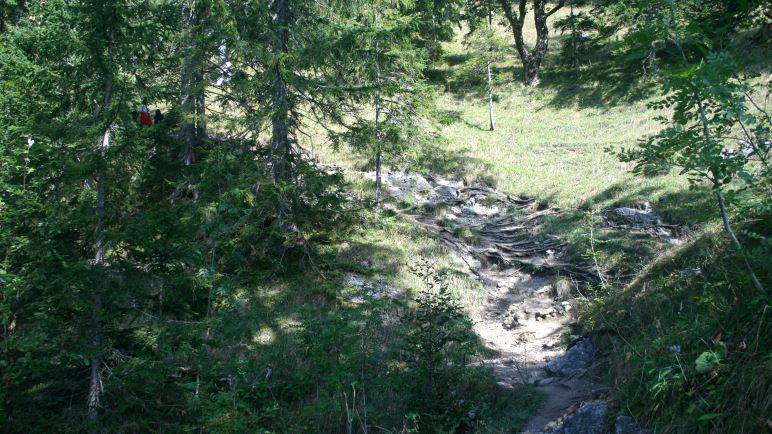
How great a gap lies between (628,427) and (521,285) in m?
7.09

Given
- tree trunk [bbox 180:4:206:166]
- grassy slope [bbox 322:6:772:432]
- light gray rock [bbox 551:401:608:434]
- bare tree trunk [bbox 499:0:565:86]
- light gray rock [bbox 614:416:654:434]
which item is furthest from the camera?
bare tree trunk [bbox 499:0:565:86]

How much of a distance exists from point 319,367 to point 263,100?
623 cm

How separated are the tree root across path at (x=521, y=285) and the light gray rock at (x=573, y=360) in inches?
0.5

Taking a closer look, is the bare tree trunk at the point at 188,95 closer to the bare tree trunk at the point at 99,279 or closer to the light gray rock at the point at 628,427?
the bare tree trunk at the point at 99,279

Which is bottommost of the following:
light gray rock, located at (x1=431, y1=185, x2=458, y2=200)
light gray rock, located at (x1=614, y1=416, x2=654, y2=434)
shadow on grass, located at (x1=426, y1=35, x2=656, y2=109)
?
light gray rock, located at (x1=614, y1=416, x2=654, y2=434)

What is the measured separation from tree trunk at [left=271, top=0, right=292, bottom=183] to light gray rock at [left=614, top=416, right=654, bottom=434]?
6.99 meters

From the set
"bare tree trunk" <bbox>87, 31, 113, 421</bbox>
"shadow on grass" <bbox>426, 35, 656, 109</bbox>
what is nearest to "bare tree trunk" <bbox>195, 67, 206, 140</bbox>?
"bare tree trunk" <bbox>87, 31, 113, 421</bbox>

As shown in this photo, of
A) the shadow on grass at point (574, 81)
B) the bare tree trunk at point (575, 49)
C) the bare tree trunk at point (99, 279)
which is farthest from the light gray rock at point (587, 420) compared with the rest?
the bare tree trunk at point (575, 49)

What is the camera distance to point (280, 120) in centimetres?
1043

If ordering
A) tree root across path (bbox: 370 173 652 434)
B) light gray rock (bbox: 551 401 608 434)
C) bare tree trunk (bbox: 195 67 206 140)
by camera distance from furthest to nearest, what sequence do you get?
bare tree trunk (bbox: 195 67 206 140)
tree root across path (bbox: 370 173 652 434)
light gray rock (bbox: 551 401 608 434)

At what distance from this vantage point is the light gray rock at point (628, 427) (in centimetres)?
485

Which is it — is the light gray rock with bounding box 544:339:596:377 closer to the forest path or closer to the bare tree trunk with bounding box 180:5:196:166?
the forest path

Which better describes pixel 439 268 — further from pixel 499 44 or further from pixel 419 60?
pixel 499 44

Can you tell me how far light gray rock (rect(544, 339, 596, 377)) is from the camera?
723cm
